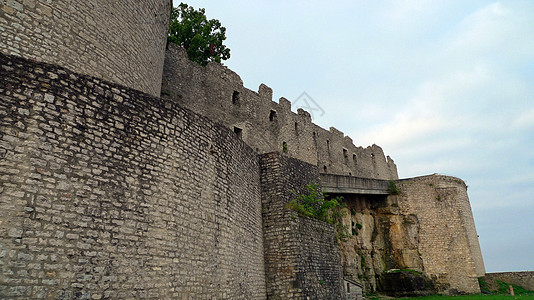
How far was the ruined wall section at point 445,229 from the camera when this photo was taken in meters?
20.6

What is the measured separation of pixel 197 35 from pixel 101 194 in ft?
61.1

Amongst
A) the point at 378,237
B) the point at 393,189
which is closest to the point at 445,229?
Answer: the point at 393,189

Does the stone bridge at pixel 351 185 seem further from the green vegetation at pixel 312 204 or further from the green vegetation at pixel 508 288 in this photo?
the green vegetation at pixel 508 288

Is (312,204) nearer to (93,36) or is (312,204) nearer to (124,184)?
(124,184)

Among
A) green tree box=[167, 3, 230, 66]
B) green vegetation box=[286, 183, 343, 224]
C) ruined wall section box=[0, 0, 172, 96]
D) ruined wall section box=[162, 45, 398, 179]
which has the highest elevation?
green tree box=[167, 3, 230, 66]

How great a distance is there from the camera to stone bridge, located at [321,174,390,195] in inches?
743

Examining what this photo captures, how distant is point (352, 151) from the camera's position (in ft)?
103

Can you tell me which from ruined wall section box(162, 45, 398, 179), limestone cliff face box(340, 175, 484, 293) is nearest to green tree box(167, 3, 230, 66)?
ruined wall section box(162, 45, 398, 179)

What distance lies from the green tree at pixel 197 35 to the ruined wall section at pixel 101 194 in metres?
15.5

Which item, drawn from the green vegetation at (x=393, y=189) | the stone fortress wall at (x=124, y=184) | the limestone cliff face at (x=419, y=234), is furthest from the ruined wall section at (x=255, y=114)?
the limestone cliff face at (x=419, y=234)

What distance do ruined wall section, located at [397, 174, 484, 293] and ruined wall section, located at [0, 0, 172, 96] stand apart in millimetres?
17251

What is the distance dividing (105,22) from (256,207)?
7160mm

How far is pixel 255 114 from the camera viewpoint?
2138 cm

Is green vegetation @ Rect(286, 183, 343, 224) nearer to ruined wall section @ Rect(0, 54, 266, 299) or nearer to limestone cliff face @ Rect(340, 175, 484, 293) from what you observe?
ruined wall section @ Rect(0, 54, 266, 299)
